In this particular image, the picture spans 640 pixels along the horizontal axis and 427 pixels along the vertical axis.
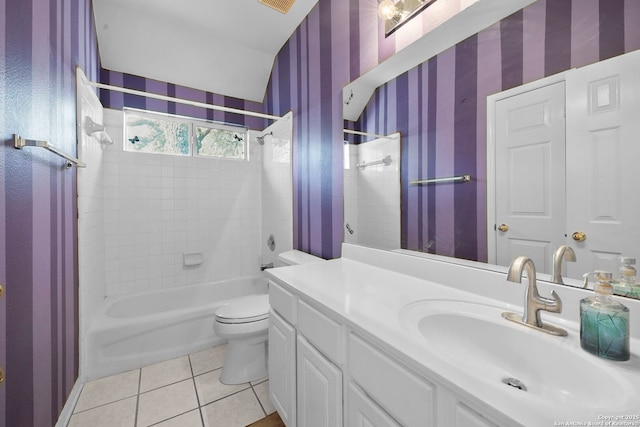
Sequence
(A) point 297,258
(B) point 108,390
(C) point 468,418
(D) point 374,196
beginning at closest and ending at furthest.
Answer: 1. (C) point 468,418
2. (D) point 374,196
3. (B) point 108,390
4. (A) point 297,258

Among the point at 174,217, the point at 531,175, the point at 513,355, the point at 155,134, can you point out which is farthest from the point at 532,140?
the point at 155,134

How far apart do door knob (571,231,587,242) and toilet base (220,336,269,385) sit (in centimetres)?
175

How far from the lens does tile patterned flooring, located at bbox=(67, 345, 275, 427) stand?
1449 millimetres

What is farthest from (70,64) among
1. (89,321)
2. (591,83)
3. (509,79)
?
(591,83)

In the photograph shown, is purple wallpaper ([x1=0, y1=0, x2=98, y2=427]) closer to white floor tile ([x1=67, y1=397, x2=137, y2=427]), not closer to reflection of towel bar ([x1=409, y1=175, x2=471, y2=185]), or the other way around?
white floor tile ([x1=67, y1=397, x2=137, y2=427])

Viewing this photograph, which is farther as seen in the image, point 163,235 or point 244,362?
point 163,235

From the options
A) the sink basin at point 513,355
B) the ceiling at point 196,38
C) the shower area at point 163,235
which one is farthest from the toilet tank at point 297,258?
the ceiling at point 196,38

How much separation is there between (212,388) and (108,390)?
2.14ft

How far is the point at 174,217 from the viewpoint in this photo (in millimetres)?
2732

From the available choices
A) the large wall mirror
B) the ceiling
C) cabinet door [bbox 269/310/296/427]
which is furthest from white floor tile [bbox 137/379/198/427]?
the ceiling

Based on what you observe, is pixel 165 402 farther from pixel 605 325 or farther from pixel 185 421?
pixel 605 325

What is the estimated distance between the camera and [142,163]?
2.59m

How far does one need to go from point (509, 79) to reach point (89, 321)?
9.08 ft

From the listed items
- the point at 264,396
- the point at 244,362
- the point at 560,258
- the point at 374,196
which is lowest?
the point at 264,396
